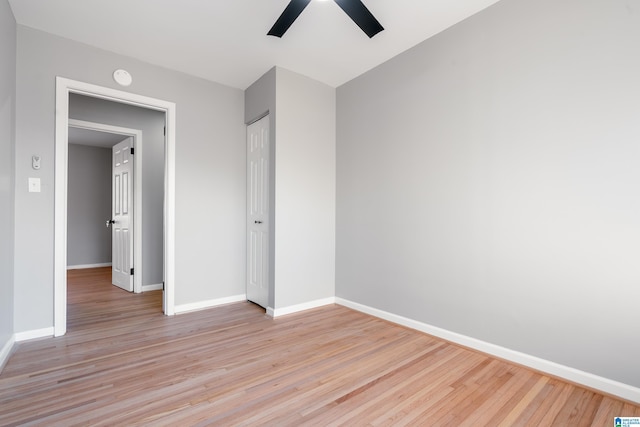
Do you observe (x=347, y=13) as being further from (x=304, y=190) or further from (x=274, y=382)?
(x=274, y=382)

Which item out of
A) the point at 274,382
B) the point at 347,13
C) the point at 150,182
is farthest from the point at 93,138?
the point at 274,382

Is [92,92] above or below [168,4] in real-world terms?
below

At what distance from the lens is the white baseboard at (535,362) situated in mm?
1715

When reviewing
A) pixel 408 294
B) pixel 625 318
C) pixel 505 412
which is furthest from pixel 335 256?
pixel 625 318

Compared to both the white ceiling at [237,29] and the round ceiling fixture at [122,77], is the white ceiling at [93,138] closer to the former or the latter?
the round ceiling fixture at [122,77]

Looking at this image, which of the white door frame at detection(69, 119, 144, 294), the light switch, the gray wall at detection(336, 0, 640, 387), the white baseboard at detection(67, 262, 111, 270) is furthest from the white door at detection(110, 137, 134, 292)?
the gray wall at detection(336, 0, 640, 387)

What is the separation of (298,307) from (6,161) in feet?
8.75

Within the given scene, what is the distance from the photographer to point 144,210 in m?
4.08

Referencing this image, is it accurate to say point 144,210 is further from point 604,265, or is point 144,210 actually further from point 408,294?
point 604,265

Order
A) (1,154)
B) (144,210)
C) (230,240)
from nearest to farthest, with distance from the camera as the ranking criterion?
(1,154), (230,240), (144,210)

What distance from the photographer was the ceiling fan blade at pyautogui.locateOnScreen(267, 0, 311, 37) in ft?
5.96

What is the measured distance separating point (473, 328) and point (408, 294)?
1.99 ft

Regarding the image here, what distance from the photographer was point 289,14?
6.30 feet

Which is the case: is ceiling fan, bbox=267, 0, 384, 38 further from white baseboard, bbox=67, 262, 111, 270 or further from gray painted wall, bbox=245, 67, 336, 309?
white baseboard, bbox=67, 262, 111, 270
